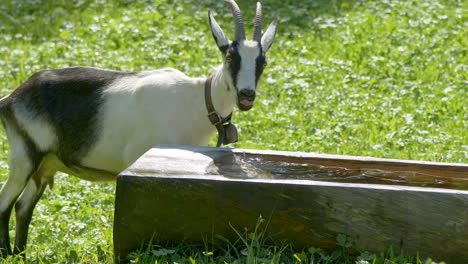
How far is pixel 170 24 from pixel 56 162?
6282 millimetres

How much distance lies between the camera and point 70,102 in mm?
5656

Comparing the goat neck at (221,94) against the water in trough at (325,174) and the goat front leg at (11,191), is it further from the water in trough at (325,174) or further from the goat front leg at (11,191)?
the goat front leg at (11,191)

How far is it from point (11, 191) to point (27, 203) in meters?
0.23

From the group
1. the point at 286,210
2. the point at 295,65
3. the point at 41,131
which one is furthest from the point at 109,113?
the point at 295,65

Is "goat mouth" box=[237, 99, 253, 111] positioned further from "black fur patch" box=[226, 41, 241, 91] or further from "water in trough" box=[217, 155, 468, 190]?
"water in trough" box=[217, 155, 468, 190]

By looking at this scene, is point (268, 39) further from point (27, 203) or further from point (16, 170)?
point (27, 203)

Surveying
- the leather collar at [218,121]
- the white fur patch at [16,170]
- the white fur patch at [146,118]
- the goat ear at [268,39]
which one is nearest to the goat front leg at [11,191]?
the white fur patch at [16,170]

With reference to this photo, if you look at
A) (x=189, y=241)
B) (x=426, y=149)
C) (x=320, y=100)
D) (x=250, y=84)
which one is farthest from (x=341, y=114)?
(x=189, y=241)

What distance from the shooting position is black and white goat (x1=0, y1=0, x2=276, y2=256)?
5406 millimetres

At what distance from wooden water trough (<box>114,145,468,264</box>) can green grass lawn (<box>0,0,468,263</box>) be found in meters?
0.82

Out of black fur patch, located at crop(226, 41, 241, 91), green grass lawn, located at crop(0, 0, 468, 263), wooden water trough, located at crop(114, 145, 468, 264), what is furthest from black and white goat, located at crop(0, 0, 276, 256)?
wooden water trough, located at crop(114, 145, 468, 264)

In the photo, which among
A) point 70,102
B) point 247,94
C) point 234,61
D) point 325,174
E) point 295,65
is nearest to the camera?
point 325,174

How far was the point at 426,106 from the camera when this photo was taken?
881 cm

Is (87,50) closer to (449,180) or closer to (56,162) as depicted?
(56,162)
